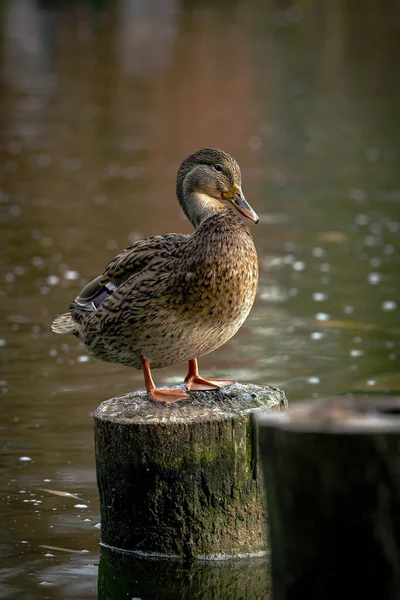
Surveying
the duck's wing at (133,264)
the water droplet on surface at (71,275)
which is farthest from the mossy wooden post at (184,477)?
the water droplet on surface at (71,275)

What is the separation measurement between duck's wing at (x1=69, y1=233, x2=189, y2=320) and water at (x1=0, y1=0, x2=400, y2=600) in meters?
0.99

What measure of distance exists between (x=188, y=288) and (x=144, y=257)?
0.33m

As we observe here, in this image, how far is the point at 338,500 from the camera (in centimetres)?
337

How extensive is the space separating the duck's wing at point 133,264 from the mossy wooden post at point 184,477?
617mm

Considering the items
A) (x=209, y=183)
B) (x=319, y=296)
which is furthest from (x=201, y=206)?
(x=319, y=296)

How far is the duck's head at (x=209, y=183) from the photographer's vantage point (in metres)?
5.61

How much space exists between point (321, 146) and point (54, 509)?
533 inches

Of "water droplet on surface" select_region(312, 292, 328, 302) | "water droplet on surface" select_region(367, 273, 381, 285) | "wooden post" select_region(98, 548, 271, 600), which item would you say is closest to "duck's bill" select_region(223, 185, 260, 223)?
"wooden post" select_region(98, 548, 271, 600)

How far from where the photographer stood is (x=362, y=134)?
19.9 meters

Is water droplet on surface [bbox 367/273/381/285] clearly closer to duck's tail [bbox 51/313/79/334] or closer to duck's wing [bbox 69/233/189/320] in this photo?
duck's tail [bbox 51/313/79/334]

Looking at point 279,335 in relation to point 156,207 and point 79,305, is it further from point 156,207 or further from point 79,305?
point 156,207

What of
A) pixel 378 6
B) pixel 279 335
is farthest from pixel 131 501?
pixel 378 6

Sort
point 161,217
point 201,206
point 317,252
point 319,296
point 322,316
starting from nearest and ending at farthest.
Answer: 1. point 201,206
2. point 322,316
3. point 319,296
4. point 317,252
5. point 161,217

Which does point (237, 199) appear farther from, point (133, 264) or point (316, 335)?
point (316, 335)
